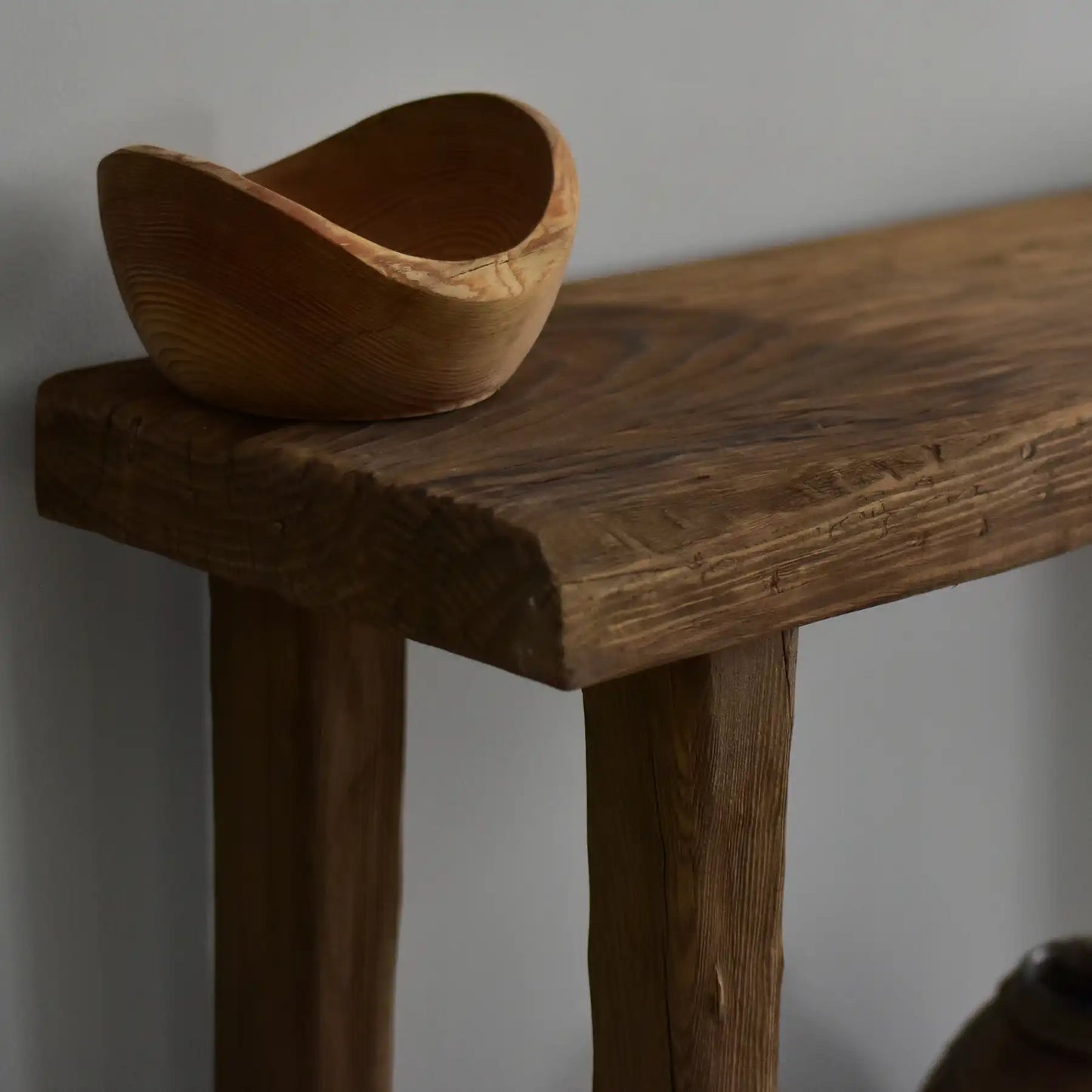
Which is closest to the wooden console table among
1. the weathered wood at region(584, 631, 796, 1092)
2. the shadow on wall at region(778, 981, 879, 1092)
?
the weathered wood at region(584, 631, 796, 1092)

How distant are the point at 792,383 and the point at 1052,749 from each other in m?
0.75

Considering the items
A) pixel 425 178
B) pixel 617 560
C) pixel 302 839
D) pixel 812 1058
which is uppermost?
pixel 425 178

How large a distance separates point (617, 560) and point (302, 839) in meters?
0.32

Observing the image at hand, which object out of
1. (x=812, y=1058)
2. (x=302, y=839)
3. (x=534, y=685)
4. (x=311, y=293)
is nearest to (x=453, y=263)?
(x=311, y=293)

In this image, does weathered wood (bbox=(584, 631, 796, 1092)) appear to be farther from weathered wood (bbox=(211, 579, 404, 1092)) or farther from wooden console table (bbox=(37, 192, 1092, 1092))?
weathered wood (bbox=(211, 579, 404, 1092))

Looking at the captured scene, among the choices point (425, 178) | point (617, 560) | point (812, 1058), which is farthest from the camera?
point (812, 1058)

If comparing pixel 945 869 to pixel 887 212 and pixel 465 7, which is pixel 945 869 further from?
pixel 465 7

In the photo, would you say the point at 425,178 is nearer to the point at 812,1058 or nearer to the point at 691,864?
the point at 691,864

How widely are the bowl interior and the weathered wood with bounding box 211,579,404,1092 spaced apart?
0.16m

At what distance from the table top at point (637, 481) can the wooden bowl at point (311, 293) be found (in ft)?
0.05

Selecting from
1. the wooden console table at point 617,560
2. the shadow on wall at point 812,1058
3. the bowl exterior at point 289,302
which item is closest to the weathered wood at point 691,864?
the wooden console table at point 617,560

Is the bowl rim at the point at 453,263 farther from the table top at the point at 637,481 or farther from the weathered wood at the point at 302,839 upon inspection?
the weathered wood at the point at 302,839

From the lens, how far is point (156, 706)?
0.77 m

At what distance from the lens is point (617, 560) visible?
48 centimetres
